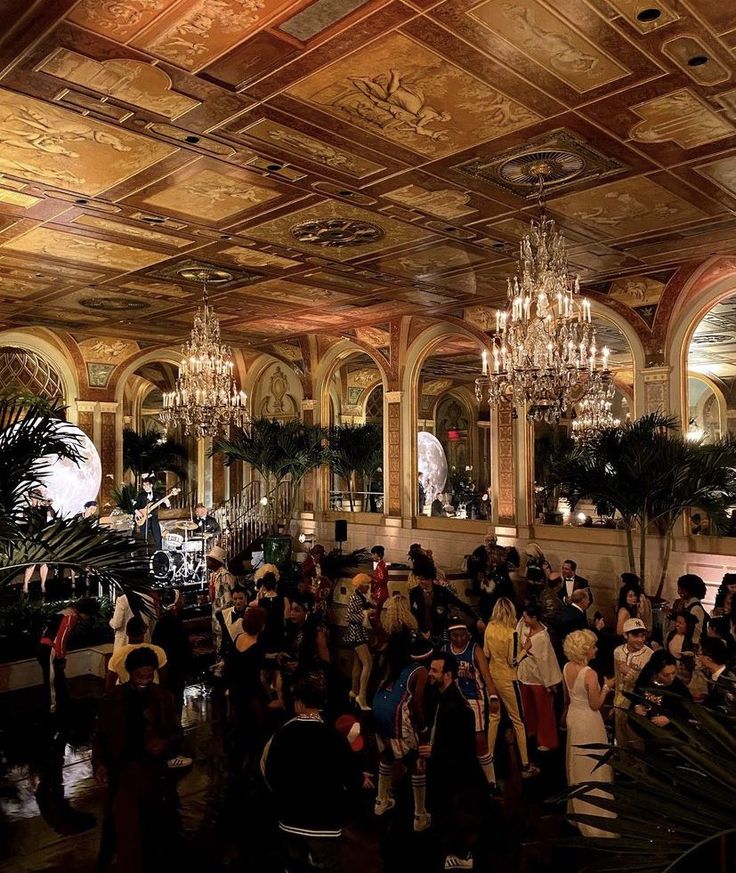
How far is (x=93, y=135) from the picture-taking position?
6.32m

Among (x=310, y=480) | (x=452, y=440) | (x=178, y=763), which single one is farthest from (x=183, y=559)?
(x=452, y=440)

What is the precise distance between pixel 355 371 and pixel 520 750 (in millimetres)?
16824

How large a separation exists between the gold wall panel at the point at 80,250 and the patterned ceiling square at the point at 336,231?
1986 millimetres

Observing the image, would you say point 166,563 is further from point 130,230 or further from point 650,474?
point 650,474

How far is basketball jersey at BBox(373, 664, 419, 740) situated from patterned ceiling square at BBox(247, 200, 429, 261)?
5105 mm

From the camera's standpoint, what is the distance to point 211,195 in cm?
780

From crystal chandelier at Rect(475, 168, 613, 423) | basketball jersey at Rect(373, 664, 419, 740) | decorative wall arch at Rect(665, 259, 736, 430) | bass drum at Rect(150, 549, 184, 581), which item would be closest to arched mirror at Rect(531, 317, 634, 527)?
decorative wall arch at Rect(665, 259, 736, 430)

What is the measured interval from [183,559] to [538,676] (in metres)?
8.83

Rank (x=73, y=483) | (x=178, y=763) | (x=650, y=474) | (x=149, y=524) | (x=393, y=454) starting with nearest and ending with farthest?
(x=178, y=763)
(x=650, y=474)
(x=149, y=524)
(x=73, y=483)
(x=393, y=454)

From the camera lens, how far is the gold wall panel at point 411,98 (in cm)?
507

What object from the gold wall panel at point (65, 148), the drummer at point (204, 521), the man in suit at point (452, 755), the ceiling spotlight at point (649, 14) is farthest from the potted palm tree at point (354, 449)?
the ceiling spotlight at point (649, 14)

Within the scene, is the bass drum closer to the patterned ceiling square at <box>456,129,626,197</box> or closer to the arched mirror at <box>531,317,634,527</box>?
the arched mirror at <box>531,317,634,527</box>

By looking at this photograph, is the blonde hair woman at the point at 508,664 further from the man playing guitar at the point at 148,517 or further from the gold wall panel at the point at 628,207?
the man playing guitar at the point at 148,517

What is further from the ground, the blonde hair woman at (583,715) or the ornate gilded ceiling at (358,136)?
the ornate gilded ceiling at (358,136)
